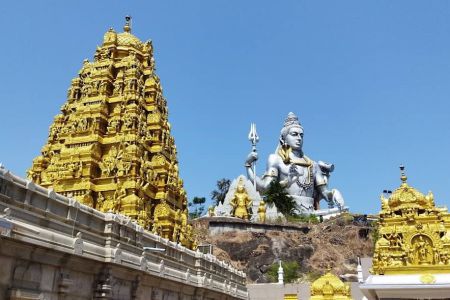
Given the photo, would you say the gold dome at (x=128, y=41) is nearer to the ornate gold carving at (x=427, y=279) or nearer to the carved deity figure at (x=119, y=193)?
the carved deity figure at (x=119, y=193)

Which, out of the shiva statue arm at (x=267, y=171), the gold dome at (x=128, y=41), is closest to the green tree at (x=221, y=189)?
the shiva statue arm at (x=267, y=171)

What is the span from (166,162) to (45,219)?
842 inches

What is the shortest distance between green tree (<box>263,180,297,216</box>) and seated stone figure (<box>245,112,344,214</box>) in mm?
3695

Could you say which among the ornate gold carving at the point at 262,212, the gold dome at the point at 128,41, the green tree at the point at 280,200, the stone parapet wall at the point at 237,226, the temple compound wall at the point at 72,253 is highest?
the gold dome at the point at 128,41

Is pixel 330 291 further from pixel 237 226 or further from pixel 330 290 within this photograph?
pixel 237 226

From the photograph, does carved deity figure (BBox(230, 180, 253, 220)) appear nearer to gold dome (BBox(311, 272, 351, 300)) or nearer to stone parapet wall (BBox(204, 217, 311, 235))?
stone parapet wall (BBox(204, 217, 311, 235))

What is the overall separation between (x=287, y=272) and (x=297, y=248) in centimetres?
705

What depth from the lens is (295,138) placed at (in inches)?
3093

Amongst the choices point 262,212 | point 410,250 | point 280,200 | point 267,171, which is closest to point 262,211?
point 262,212

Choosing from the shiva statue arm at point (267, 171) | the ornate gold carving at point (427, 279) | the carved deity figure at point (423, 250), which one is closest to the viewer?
the ornate gold carving at point (427, 279)

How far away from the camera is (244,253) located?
5488cm

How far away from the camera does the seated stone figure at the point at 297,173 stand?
248 feet

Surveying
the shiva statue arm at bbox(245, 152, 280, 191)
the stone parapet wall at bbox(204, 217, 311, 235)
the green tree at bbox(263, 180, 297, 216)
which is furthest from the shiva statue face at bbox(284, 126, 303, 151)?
the stone parapet wall at bbox(204, 217, 311, 235)

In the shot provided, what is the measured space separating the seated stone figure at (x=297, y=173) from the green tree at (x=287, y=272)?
892 inches
